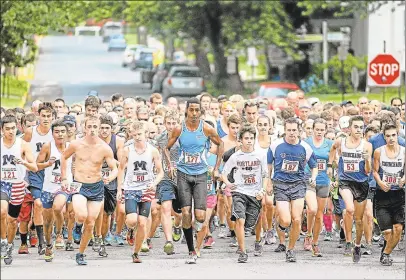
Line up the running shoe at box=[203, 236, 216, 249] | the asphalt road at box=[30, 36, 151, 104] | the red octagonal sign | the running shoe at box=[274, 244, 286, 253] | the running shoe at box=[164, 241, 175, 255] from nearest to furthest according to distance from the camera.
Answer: the running shoe at box=[164, 241, 175, 255]
the running shoe at box=[274, 244, 286, 253]
the running shoe at box=[203, 236, 216, 249]
the red octagonal sign
the asphalt road at box=[30, 36, 151, 104]

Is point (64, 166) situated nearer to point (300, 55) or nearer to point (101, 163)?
point (101, 163)

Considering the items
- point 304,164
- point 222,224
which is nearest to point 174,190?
point 304,164

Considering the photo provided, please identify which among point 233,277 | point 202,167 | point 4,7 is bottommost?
point 233,277

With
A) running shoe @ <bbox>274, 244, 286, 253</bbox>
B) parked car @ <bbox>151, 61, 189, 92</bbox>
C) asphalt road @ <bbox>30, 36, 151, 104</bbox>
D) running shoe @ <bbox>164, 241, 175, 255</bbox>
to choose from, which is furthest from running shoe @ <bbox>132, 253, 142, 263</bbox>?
parked car @ <bbox>151, 61, 189, 92</bbox>

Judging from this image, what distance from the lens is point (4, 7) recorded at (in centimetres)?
4772

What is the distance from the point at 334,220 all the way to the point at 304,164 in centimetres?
360

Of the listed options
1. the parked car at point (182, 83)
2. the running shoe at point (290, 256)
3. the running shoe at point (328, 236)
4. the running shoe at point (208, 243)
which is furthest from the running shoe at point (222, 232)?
the parked car at point (182, 83)

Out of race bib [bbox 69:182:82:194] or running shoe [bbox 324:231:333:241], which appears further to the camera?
running shoe [bbox 324:231:333:241]

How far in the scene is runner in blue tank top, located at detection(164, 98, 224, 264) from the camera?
54.1 ft

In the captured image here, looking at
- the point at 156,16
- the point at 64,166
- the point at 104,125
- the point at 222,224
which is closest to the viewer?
the point at 64,166

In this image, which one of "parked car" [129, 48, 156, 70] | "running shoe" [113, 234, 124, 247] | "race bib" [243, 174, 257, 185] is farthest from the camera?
"parked car" [129, 48, 156, 70]

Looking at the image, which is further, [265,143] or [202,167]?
[265,143]

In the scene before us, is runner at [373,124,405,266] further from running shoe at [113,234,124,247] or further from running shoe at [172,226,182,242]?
running shoe at [113,234,124,247]

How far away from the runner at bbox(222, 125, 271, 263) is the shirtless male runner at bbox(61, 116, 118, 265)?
154 cm
